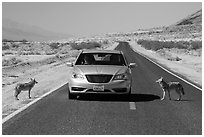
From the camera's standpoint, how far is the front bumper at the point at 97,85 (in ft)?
35.0

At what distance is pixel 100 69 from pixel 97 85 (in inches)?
22.4

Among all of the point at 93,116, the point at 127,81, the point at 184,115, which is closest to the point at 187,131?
the point at 184,115

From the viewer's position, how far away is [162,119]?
28.2 feet

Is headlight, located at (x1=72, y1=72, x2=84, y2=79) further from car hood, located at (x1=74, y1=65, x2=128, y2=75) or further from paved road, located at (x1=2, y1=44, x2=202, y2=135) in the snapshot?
paved road, located at (x1=2, y1=44, x2=202, y2=135)

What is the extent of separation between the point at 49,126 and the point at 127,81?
12.7 feet

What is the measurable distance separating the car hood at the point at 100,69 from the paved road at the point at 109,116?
853 mm

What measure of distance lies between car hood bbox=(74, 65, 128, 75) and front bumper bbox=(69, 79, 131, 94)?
0.30 m

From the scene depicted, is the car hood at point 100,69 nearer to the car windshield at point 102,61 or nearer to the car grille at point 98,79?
the car grille at point 98,79

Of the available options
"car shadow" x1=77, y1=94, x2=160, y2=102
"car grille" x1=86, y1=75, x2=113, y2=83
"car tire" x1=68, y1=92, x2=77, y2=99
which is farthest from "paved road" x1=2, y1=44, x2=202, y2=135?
"car grille" x1=86, y1=75, x2=113, y2=83

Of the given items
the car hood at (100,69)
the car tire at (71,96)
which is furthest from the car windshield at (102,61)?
the car tire at (71,96)

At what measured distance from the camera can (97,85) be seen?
10.7m

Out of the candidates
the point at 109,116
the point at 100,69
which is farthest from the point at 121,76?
the point at 109,116

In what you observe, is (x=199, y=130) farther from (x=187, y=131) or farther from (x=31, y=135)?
(x=31, y=135)

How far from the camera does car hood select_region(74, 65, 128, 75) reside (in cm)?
1085
